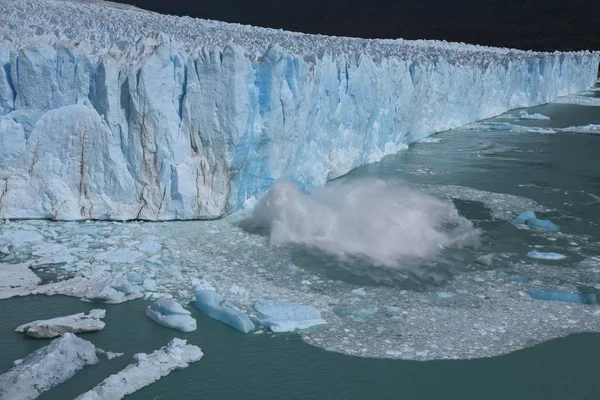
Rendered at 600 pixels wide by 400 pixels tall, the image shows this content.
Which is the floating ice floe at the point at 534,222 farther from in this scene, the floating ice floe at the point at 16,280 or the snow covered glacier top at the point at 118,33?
the floating ice floe at the point at 16,280

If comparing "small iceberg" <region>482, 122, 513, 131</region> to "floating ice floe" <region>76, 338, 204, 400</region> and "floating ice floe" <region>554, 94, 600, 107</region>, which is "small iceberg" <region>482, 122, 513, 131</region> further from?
"floating ice floe" <region>76, 338, 204, 400</region>

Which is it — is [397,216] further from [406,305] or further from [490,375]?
[490,375]

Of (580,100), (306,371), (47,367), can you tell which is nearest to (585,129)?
(580,100)

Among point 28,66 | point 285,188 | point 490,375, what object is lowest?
point 490,375

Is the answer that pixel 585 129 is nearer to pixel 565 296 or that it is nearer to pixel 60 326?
Answer: pixel 565 296

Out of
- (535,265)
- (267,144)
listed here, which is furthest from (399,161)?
(535,265)

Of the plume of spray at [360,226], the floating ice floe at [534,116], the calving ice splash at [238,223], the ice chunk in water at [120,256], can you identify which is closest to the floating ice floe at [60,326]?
the calving ice splash at [238,223]

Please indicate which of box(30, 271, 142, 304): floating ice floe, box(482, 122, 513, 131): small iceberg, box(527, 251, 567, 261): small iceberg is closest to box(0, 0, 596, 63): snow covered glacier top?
box(482, 122, 513, 131): small iceberg
